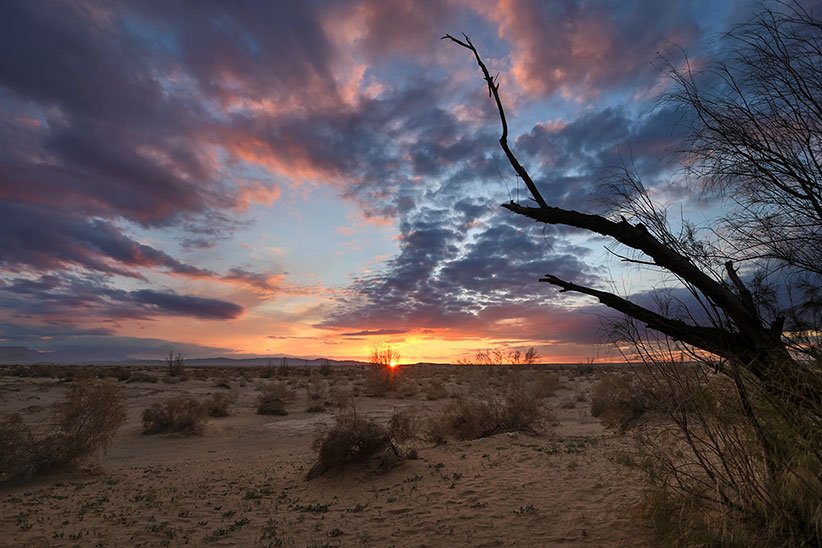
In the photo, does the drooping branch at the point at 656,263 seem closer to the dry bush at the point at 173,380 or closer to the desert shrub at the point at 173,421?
the desert shrub at the point at 173,421

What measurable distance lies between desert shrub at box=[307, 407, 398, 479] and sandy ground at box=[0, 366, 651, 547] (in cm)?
33

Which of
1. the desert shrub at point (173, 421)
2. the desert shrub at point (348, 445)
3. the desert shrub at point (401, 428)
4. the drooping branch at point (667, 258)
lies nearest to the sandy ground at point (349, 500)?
the desert shrub at point (348, 445)

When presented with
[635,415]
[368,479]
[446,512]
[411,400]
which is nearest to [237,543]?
[446,512]

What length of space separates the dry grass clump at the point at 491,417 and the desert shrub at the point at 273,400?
1140 cm

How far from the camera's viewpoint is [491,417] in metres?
14.9

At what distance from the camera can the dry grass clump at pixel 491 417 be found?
14.8 meters

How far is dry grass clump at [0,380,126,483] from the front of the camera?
11.1 metres

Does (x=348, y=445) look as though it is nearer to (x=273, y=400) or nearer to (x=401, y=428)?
(x=401, y=428)

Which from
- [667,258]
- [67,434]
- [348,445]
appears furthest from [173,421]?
[667,258]

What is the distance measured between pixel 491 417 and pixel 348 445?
5412 mm

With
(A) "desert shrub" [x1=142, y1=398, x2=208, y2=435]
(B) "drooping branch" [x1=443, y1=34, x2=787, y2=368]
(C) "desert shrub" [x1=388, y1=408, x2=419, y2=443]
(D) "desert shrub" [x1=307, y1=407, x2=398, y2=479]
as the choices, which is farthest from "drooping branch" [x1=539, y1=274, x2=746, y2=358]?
(A) "desert shrub" [x1=142, y1=398, x2=208, y2=435]

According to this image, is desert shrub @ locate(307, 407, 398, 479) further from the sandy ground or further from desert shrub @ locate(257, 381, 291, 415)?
desert shrub @ locate(257, 381, 291, 415)

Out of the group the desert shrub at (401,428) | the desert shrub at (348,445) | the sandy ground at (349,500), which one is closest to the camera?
the sandy ground at (349,500)

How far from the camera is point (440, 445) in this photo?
527 inches
